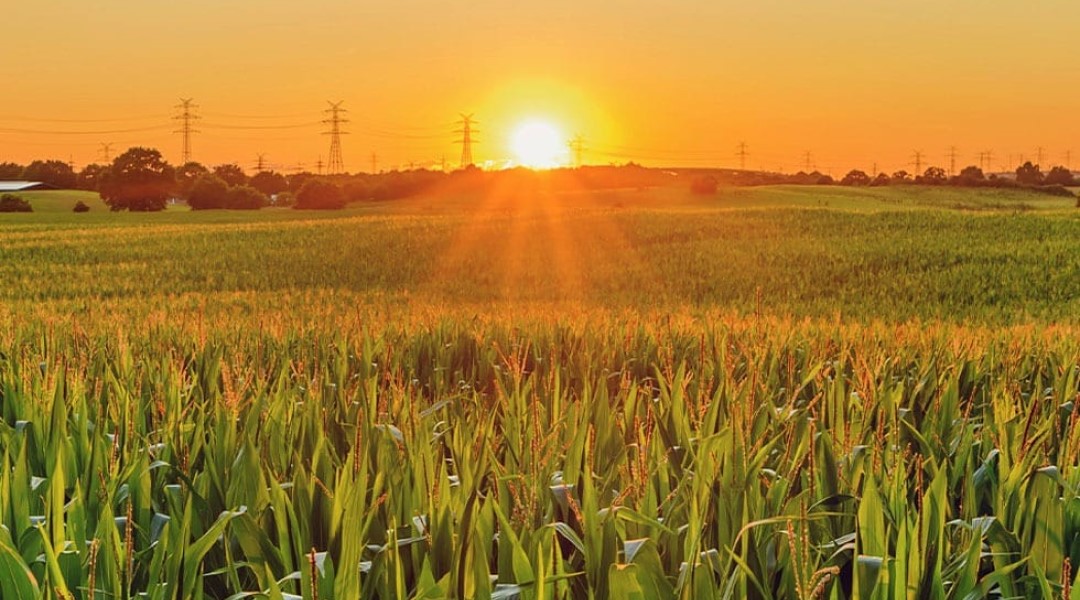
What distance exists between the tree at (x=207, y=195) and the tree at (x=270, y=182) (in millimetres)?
30231

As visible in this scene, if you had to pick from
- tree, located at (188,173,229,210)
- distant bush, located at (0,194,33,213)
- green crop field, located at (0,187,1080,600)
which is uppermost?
tree, located at (188,173,229,210)

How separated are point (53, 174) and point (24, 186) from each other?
6.43m

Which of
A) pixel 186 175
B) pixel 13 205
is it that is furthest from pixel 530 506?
pixel 186 175

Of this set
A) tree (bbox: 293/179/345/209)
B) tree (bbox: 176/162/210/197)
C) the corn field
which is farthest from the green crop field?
tree (bbox: 176/162/210/197)

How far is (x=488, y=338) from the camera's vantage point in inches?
318

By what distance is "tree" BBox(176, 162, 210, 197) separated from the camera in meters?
116

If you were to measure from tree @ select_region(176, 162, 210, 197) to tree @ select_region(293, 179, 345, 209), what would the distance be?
18.7 m

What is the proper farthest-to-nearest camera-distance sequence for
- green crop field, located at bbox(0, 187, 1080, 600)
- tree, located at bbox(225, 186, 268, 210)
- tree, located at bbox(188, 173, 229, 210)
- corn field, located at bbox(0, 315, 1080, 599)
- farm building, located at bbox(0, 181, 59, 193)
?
farm building, located at bbox(0, 181, 59, 193), tree, located at bbox(225, 186, 268, 210), tree, located at bbox(188, 173, 229, 210), green crop field, located at bbox(0, 187, 1080, 600), corn field, located at bbox(0, 315, 1080, 599)

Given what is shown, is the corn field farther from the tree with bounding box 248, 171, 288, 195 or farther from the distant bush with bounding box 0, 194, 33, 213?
the tree with bounding box 248, 171, 288, 195

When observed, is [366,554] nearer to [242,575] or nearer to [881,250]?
[242,575]

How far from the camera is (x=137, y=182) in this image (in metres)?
107

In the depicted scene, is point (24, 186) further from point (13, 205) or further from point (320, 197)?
point (320, 197)

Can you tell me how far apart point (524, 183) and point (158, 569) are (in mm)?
110106

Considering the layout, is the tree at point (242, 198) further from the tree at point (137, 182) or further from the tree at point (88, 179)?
the tree at point (88, 179)
